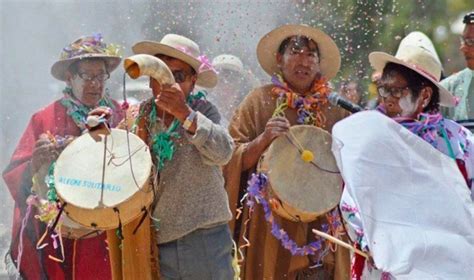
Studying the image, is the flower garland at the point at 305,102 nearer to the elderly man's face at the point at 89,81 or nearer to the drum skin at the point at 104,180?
the elderly man's face at the point at 89,81

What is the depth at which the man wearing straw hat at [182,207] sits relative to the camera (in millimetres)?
6215

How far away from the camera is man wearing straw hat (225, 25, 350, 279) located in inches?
281

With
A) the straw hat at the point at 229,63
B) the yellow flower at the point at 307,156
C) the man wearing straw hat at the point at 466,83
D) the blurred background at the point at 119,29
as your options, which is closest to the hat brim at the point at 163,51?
the yellow flower at the point at 307,156

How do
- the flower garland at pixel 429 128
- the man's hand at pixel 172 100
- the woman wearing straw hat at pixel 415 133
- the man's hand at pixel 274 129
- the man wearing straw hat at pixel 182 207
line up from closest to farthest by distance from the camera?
the woman wearing straw hat at pixel 415 133 → the flower garland at pixel 429 128 → the man's hand at pixel 172 100 → the man wearing straw hat at pixel 182 207 → the man's hand at pixel 274 129

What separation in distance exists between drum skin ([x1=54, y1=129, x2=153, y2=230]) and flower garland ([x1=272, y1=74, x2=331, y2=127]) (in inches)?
50.6

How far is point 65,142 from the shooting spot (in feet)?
23.8

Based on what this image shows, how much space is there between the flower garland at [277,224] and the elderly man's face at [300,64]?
62 cm

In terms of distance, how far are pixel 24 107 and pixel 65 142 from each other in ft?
9.72

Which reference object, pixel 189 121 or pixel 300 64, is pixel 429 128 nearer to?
pixel 189 121

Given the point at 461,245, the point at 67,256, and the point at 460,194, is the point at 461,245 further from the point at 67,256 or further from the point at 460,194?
the point at 67,256

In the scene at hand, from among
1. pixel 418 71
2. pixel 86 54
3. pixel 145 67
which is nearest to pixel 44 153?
pixel 86 54

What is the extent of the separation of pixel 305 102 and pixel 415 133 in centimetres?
141

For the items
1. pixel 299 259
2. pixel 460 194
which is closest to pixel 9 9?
pixel 299 259

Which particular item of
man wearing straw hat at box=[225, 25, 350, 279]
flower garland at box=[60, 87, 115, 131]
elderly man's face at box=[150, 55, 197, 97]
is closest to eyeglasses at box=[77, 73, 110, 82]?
flower garland at box=[60, 87, 115, 131]
